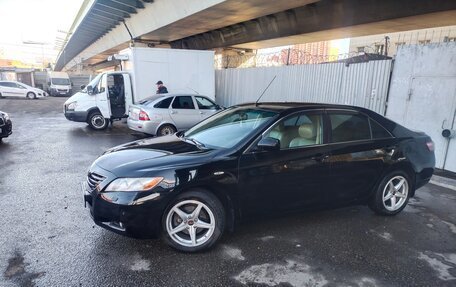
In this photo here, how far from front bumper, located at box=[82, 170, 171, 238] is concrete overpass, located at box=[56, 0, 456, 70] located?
8582mm

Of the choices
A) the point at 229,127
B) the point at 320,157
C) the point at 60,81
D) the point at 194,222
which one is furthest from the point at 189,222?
the point at 60,81

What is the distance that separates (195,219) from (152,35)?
626 inches

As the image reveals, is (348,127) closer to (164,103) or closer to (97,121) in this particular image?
(164,103)

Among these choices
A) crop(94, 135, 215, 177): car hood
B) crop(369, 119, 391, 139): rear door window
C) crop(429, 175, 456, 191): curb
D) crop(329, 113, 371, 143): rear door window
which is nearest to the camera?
crop(94, 135, 215, 177): car hood

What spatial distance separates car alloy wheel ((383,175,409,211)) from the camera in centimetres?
450

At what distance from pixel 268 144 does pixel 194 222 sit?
1.15 m

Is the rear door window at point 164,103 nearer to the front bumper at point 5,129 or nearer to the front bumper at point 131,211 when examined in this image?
the front bumper at point 5,129

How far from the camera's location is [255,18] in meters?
14.3

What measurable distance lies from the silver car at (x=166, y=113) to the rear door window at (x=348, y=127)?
5.93 meters

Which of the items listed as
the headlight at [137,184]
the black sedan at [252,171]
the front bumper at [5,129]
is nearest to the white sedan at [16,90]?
the front bumper at [5,129]

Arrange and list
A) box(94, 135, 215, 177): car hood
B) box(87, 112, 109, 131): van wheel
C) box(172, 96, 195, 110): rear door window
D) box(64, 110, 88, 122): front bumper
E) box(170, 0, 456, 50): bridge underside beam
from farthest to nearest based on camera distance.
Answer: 1. box(87, 112, 109, 131): van wheel
2. box(64, 110, 88, 122): front bumper
3. box(170, 0, 456, 50): bridge underside beam
4. box(172, 96, 195, 110): rear door window
5. box(94, 135, 215, 177): car hood

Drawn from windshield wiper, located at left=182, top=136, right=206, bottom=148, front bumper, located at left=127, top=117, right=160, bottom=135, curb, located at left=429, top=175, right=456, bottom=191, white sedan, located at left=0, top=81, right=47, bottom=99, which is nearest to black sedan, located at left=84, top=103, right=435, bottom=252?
windshield wiper, located at left=182, top=136, right=206, bottom=148

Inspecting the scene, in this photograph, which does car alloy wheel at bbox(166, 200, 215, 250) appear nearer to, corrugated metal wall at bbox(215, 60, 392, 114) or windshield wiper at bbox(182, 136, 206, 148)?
windshield wiper at bbox(182, 136, 206, 148)

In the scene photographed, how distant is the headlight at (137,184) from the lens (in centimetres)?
320
